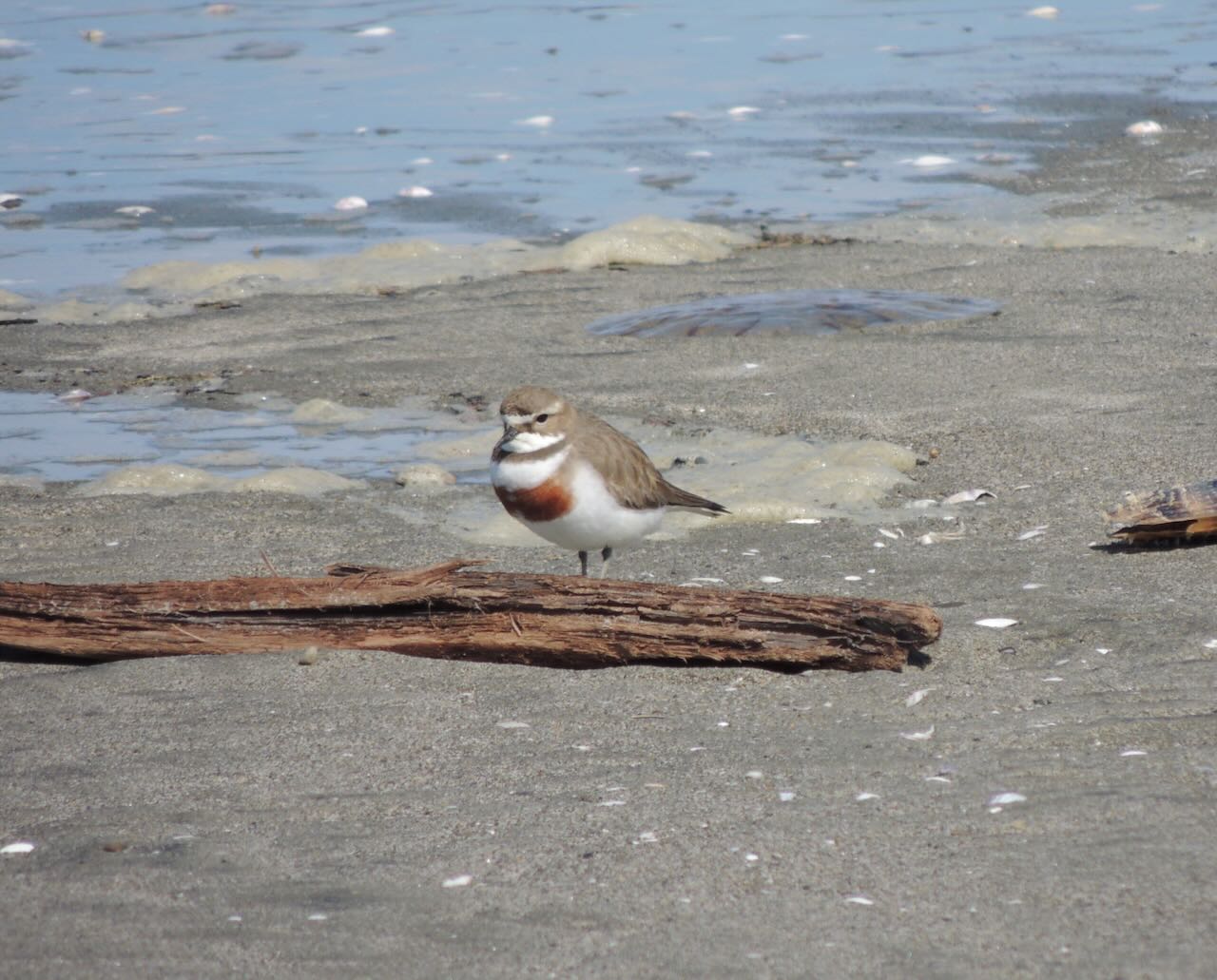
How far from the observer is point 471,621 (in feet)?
15.4

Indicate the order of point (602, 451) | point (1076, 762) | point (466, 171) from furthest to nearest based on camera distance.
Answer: point (466, 171) < point (602, 451) < point (1076, 762)

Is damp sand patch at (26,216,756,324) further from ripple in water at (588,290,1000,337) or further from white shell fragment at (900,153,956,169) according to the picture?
white shell fragment at (900,153,956,169)

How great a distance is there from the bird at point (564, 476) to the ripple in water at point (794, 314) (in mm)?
3599

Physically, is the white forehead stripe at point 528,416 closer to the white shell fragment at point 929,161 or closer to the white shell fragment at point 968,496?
the white shell fragment at point 968,496

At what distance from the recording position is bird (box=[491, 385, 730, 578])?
5.01m

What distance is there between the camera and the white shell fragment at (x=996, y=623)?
4.79 m

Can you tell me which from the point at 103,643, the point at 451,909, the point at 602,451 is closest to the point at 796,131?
the point at 602,451

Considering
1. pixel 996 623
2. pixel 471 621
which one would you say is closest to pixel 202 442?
pixel 471 621

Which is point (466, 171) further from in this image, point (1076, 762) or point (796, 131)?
point (1076, 762)

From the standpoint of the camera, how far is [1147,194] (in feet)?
37.4

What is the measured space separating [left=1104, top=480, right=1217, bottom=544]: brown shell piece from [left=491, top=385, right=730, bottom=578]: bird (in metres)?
1.53

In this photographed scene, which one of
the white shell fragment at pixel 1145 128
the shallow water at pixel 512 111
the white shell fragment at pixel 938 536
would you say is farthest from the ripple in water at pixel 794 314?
the white shell fragment at pixel 1145 128

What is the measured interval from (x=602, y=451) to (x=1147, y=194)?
24.5 ft

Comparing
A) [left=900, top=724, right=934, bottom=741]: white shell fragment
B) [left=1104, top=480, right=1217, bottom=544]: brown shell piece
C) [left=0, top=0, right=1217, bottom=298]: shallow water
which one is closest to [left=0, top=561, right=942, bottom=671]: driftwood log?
[left=900, top=724, right=934, bottom=741]: white shell fragment
